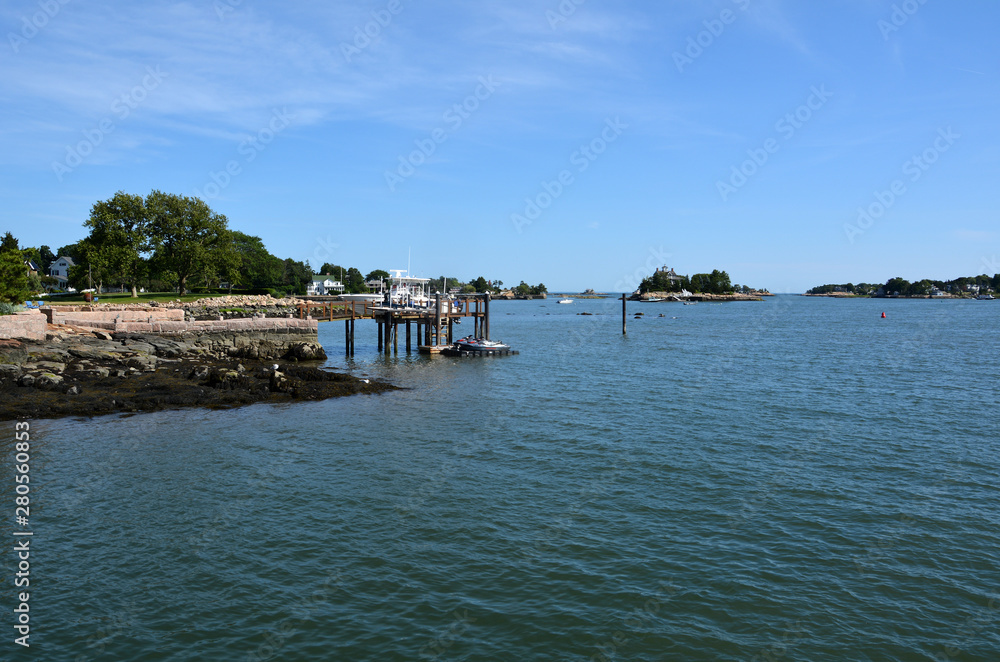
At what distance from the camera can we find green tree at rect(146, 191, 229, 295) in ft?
271

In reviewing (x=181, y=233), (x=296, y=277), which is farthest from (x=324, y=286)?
(x=181, y=233)

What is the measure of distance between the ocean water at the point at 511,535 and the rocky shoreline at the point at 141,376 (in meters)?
1.99

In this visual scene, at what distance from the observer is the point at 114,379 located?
30078mm

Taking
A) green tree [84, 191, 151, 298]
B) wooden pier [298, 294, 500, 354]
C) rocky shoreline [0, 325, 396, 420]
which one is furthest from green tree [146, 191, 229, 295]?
rocky shoreline [0, 325, 396, 420]

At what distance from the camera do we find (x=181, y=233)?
278ft

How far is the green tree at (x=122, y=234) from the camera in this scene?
77.2 m

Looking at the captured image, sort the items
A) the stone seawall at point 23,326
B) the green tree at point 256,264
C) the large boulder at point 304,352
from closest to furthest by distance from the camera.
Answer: the stone seawall at point 23,326
the large boulder at point 304,352
the green tree at point 256,264

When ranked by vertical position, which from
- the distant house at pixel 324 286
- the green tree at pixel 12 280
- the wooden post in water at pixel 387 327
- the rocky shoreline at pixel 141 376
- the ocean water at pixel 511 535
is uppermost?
the distant house at pixel 324 286

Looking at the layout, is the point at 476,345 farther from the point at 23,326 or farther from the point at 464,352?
the point at 23,326

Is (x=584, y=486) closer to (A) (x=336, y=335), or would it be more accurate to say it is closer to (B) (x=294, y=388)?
(B) (x=294, y=388)

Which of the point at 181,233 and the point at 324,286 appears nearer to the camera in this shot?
the point at 181,233

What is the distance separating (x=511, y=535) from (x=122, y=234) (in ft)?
272

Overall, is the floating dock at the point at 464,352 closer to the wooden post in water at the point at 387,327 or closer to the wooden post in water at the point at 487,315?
the wooden post in water at the point at 487,315

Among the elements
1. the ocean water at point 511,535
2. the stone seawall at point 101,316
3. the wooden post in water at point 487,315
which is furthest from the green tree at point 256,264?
the ocean water at point 511,535
